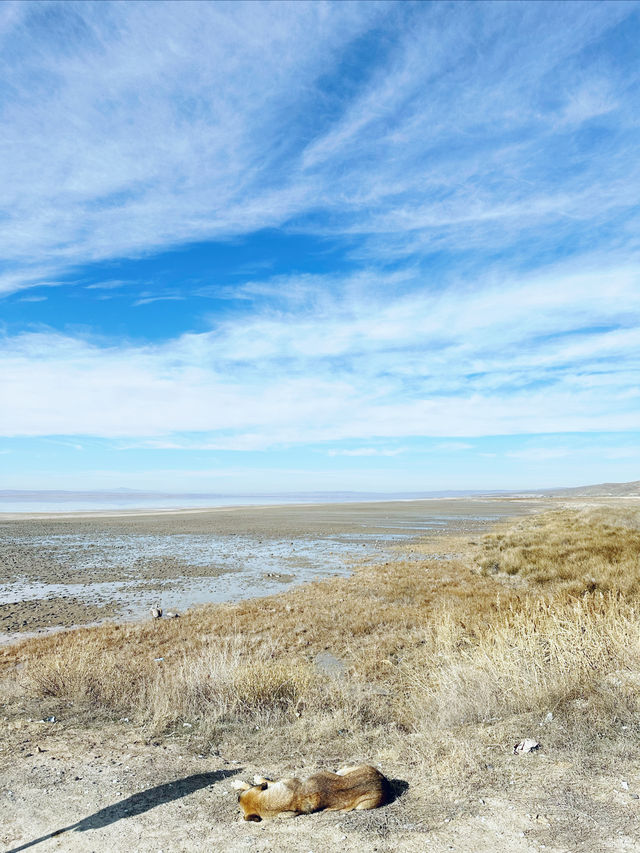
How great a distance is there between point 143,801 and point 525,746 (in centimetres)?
430

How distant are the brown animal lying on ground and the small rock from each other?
169 cm

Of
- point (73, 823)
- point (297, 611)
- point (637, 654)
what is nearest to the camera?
point (73, 823)

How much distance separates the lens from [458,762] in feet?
19.6

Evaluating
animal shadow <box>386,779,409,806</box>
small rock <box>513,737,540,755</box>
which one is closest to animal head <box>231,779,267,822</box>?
animal shadow <box>386,779,409,806</box>

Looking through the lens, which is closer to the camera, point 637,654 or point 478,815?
point 478,815

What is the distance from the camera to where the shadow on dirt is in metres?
5.16

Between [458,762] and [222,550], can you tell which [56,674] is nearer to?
[458,762]

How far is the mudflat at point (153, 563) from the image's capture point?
19.0 meters

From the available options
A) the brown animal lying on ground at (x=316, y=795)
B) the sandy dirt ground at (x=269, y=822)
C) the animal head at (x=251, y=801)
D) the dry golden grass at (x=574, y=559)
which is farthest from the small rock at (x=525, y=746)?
the dry golden grass at (x=574, y=559)

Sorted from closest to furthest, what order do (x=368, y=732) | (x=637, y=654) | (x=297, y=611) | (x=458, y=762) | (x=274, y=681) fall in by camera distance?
(x=458, y=762)
(x=368, y=732)
(x=637, y=654)
(x=274, y=681)
(x=297, y=611)

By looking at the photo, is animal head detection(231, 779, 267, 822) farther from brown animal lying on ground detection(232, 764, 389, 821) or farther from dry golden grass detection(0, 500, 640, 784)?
dry golden grass detection(0, 500, 640, 784)

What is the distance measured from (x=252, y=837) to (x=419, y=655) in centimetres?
760

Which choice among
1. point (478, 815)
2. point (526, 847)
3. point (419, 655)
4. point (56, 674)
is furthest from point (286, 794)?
point (419, 655)

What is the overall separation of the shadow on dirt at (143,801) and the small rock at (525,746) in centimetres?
329
